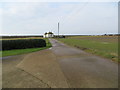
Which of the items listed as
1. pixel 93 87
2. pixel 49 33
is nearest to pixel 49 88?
pixel 93 87

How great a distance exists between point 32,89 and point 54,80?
3.19ft

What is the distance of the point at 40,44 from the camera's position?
17.1 metres

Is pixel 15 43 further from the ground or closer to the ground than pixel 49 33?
closer to the ground

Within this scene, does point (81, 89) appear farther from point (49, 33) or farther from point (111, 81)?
point (49, 33)

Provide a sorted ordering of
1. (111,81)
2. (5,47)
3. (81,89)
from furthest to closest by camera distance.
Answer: (5,47)
(111,81)
(81,89)

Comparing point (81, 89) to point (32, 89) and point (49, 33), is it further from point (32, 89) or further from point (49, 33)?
point (49, 33)

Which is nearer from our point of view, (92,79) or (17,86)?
(17,86)

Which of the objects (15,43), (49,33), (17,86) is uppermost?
(49,33)

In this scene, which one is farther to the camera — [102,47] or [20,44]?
[20,44]

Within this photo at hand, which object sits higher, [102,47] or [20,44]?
[20,44]

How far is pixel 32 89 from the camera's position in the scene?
3215 millimetres

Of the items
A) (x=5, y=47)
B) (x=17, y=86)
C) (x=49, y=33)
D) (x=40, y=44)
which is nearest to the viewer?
(x=17, y=86)

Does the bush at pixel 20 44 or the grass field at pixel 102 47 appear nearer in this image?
the grass field at pixel 102 47

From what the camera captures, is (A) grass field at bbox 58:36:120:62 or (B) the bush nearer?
(A) grass field at bbox 58:36:120:62
